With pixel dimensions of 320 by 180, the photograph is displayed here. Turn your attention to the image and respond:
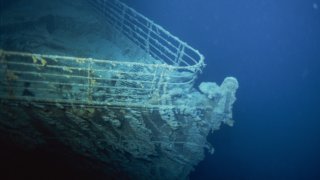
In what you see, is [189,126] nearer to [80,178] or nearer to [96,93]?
[96,93]

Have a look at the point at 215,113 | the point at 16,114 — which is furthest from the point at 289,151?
the point at 16,114

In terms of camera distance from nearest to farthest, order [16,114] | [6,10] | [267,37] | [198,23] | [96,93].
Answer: [16,114], [96,93], [267,37], [6,10], [198,23]

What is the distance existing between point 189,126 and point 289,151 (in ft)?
13.9

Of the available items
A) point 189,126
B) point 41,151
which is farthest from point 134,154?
point 41,151

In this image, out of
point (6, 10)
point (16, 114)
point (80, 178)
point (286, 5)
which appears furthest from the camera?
point (6, 10)

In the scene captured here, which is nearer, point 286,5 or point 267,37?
point 286,5

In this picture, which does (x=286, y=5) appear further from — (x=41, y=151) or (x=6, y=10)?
(x=6, y=10)

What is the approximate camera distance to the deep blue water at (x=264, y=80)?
747cm

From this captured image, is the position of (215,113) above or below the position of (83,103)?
above

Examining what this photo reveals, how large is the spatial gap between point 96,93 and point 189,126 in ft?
6.40

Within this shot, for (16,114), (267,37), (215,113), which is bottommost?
(16,114)

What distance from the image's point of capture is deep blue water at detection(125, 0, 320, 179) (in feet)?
24.5

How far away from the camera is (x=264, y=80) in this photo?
842 centimetres

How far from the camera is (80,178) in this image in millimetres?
6195
